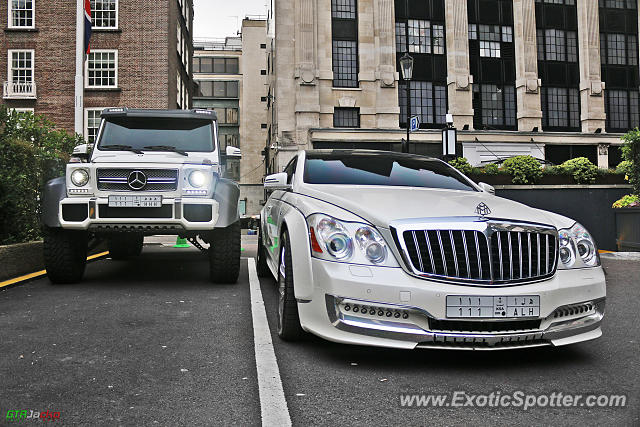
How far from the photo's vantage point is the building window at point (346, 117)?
3052 cm

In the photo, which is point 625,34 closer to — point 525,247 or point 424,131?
point 424,131

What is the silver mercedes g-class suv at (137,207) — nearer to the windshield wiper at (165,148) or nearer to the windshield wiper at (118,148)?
the windshield wiper at (118,148)

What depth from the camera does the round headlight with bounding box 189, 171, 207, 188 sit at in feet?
21.3

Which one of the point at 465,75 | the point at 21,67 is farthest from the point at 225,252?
the point at 465,75

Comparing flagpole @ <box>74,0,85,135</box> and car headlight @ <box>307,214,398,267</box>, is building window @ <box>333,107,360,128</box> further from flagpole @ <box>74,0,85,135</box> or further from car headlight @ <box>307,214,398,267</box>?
car headlight @ <box>307,214,398,267</box>

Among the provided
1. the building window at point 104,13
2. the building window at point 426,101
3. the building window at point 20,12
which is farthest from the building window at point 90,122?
the building window at point 426,101

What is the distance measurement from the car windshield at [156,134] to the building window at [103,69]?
2204 cm

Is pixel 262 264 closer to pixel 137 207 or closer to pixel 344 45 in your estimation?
pixel 137 207

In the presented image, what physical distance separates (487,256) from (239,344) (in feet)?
6.33

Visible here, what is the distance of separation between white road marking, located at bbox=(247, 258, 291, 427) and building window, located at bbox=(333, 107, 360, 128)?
→ 2592 cm

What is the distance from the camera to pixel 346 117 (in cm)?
3058

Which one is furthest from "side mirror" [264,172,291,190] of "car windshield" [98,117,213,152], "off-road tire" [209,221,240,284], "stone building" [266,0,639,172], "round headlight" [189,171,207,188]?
"stone building" [266,0,639,172]

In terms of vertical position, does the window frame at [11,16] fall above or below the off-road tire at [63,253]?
above

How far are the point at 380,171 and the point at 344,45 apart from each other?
27.0 meters
